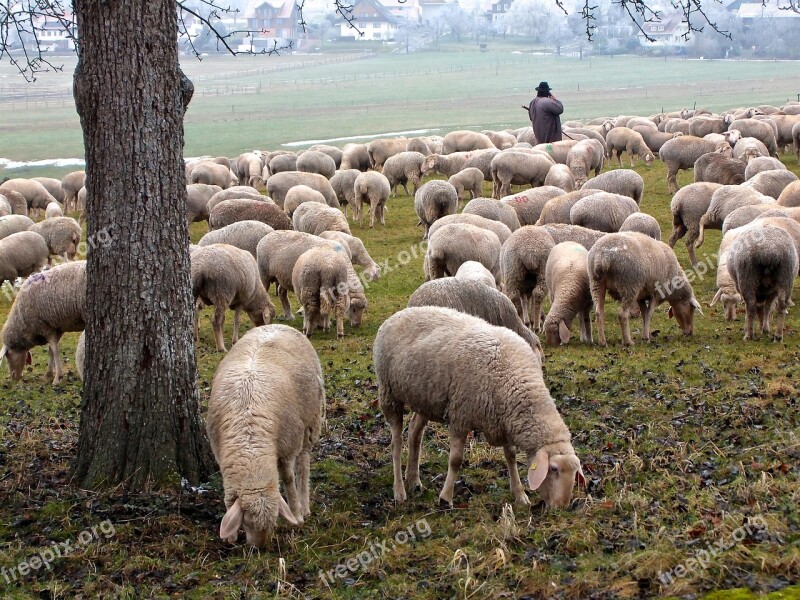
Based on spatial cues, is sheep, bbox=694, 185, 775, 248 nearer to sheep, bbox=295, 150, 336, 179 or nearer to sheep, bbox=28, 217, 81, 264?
sheep, bbox=28, 217, 81, 264

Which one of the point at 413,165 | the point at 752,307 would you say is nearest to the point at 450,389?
the point at 752,307

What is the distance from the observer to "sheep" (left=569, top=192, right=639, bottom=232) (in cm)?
1566

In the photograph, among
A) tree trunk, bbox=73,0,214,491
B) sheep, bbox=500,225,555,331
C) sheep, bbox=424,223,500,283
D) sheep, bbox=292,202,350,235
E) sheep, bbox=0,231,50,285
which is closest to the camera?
tree trunk, bbox=73,0,214,491

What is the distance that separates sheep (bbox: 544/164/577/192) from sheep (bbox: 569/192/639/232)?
4.91 m

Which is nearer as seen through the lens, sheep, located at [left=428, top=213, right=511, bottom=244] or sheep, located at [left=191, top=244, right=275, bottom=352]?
sheep, located at [left=191, top=244, right=275, bottom=352]

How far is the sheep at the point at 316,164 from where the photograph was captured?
28016mm

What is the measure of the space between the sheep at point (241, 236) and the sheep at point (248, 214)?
1.67 meters

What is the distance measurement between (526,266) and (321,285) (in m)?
2.94

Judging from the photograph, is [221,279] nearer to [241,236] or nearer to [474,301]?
[241,236]

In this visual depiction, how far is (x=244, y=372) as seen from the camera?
255 inches

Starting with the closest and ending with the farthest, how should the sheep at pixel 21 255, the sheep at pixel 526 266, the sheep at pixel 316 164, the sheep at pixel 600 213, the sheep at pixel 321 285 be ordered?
the sheep at pixel 526 266
the sheep at pixel 321 285
the sheep at pixel 600 213
the sheep at pixel 21 255
the sheep at pixel 316 164

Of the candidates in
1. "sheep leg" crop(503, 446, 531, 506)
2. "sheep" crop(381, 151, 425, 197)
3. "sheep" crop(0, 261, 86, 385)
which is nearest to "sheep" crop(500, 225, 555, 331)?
"sheep" crop(0, 261, 86, 385)

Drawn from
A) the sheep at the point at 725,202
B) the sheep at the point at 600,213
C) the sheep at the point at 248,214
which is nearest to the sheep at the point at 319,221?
the sheep at the point at 248,214

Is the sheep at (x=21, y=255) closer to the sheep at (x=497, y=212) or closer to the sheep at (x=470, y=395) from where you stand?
the sheep at (x=497, y=212)
